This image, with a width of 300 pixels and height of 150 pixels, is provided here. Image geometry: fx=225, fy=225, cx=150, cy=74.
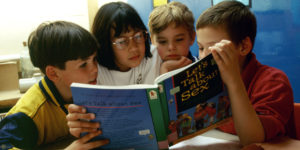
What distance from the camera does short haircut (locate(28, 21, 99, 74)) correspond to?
979 mm

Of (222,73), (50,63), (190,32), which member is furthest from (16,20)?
(222,73)

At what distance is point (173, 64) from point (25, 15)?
2.17 meters

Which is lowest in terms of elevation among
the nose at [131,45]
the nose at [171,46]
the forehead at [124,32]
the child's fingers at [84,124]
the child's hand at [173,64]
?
the child's fingers at [84,124]

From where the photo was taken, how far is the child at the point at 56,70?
0.94 meters

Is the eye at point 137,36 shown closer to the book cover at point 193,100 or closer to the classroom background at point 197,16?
the book cover at point 193,100

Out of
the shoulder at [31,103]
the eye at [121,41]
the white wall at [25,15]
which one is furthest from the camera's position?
the white wall at [25,15]

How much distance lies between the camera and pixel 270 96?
782 millimetres

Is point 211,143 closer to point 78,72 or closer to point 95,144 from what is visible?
point 95,144

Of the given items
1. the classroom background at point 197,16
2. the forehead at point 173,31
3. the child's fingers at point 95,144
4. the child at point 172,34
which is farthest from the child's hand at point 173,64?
the classroom background at point 197,16

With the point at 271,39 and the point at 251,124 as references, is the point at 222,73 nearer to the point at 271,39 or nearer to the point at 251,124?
the point at 251,124

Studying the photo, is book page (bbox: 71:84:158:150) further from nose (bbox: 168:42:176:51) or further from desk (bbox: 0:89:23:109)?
desk (bbox: 0:89:23:109)

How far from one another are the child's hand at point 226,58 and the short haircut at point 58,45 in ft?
1.89

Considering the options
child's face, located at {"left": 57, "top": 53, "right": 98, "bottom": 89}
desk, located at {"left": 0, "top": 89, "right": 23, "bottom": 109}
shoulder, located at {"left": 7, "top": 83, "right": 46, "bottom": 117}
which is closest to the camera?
shoulder, located at {"left": 7, "top": 83, "right": 46, "bottom": 117}

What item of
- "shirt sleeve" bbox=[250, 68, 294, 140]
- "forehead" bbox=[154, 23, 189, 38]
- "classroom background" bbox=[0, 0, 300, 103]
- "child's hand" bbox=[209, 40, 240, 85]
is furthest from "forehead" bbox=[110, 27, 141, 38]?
"classroom background" bbox=[0, 0, 300, 103]
